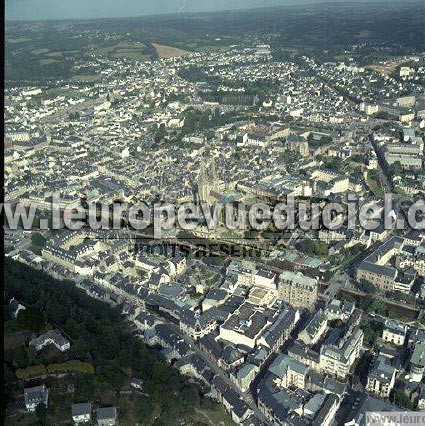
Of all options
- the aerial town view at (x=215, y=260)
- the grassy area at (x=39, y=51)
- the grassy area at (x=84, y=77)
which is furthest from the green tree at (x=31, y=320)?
the grassy area at (x=39, y=51)

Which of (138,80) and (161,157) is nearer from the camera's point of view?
(161,157)

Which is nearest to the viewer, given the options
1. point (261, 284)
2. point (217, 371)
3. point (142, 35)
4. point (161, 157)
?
point (217, 371)

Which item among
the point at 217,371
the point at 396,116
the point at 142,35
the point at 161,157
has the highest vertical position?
the point at 142,35

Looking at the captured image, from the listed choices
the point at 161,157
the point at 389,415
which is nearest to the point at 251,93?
the point at 161,157

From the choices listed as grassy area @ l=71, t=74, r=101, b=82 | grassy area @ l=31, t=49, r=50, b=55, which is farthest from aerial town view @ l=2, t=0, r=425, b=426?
grassy area @ l=31, t=49, r=50, b=55

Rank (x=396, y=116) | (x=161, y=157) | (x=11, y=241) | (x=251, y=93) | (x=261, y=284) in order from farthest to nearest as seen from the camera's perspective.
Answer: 1. (x=251, y=93)
2. (x=396, y=116)
3. (x=161, y=157)
4. (x=11, y=241)
5. (x=261, y=284)

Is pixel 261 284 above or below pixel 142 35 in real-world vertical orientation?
below

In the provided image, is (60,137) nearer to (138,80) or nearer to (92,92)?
(92,92)

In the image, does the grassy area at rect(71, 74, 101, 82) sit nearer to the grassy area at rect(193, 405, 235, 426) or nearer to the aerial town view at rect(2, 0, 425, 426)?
the aerial town view at rect(2, 0, 425, 426)
